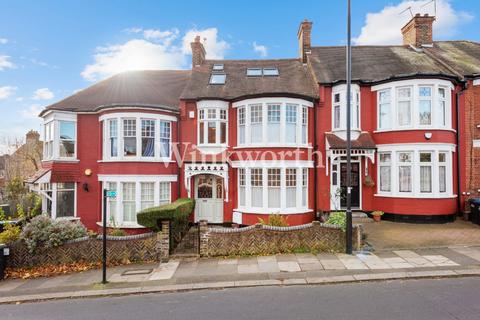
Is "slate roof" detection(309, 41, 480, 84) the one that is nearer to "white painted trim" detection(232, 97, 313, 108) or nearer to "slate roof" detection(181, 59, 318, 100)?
"slate roof" detection(181, 59, 318, 100)

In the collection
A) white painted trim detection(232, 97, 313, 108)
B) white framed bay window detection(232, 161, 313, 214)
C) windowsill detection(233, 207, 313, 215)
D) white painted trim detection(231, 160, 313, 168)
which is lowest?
windowsill detection(233, 207, 313, 215)

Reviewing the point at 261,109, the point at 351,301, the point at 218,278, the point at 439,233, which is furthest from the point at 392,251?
the point at 261,109

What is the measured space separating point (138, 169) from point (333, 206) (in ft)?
32.7

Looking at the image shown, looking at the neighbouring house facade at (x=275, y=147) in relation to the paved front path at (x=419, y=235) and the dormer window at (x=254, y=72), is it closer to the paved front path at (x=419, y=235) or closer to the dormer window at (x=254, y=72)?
the paved front path at (x=419, y=235)

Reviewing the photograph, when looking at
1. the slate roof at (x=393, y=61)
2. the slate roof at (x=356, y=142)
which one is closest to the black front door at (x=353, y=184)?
the slate roof at (x=356, y=142)

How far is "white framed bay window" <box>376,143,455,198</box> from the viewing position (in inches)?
504

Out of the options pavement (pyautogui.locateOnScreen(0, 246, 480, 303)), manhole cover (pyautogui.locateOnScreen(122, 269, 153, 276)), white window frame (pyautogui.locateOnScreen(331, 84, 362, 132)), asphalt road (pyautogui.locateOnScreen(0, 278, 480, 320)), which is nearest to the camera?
asphalt road (pyautogui.locateOnScreen(0, 278, 480, 320))

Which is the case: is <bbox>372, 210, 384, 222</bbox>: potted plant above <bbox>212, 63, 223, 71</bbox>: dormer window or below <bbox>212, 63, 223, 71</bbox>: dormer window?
below

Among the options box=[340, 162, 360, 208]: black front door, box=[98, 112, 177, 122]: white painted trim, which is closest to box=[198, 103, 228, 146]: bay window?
box=[98, 112, 177, 122]: white painted trim

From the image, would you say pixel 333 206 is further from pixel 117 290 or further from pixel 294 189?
pixel 117 290

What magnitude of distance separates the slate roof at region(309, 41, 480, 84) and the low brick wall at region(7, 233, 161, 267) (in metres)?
11.2

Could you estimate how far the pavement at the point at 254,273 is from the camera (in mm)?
7375

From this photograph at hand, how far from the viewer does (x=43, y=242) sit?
9383 millimetres

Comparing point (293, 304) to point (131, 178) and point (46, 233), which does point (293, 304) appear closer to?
point (46, 233)
